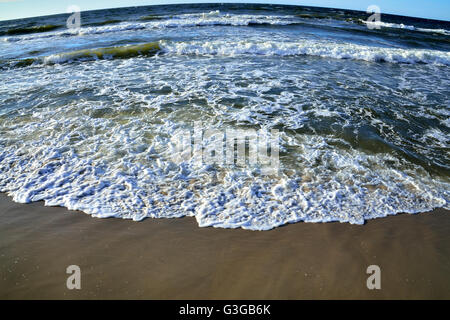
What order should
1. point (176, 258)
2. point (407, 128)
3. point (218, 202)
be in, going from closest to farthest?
point (176, 258) < point (218, 202) < point (407, 128)

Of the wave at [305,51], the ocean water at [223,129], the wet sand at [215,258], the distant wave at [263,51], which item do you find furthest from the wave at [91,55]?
the wet sand at [215,258]

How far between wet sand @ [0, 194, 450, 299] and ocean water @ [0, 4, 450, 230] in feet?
0.68

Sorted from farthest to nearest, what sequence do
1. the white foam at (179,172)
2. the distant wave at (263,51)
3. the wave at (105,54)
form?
the distant wave at (263,51)
the wave at (105,54)
the white foam at (179,172)

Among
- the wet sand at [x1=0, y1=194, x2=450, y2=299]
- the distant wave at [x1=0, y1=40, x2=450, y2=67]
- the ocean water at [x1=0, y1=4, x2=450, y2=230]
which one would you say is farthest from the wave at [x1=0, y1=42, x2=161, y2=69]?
the wet sand at [x1=0, y1=194, x2=450, y2=299]

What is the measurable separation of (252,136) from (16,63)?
37.1ft

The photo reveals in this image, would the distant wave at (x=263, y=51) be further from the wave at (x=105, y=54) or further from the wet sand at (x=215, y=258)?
the wet sand at (x=215, y=258)

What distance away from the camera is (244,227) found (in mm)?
3002

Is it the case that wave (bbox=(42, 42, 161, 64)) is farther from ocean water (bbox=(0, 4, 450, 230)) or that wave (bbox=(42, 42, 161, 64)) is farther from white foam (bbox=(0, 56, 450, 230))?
white foam (bbox=(0, 56, 450, 230))

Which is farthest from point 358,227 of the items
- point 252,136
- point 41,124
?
point 41,124

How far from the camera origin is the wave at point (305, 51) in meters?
12.0

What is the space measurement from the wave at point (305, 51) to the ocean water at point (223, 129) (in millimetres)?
2032

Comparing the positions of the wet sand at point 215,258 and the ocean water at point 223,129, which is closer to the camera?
the wet sand at point 215,258

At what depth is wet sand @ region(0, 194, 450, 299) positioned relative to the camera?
2338mm

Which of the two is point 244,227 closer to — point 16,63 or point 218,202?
point 218,202
